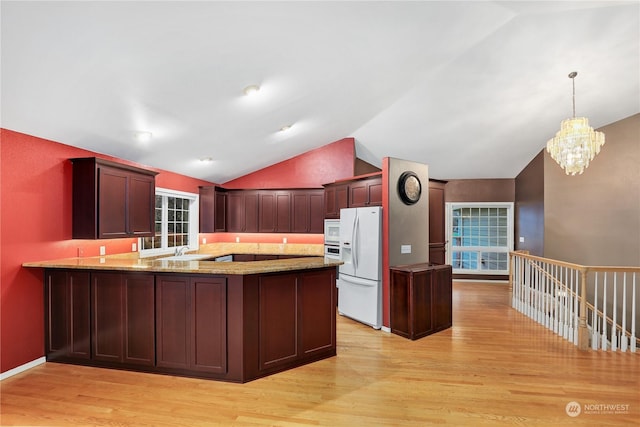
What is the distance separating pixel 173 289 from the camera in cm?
289

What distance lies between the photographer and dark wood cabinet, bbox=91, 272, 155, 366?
116 inches

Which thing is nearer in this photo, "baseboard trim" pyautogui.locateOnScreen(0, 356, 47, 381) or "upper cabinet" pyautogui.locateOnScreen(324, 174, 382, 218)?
"baseboard trim" pyautogui.locateOnScreen(0, 356, 47, 381)

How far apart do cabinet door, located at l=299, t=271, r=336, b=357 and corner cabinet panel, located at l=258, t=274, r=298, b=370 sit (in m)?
0.09

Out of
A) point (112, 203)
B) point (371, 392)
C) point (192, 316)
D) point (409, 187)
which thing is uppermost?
point (409, 187)

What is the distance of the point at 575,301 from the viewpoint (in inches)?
149

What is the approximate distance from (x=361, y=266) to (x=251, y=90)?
2.68m

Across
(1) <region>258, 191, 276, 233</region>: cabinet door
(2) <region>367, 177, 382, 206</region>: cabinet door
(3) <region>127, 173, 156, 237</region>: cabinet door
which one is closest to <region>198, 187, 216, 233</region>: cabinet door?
(1) <region>258, 191, 276, 233</region>: cabinet door

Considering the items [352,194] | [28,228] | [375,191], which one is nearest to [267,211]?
[352,194]

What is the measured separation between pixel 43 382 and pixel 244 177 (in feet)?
14.7

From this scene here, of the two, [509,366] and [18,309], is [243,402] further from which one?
[509,366]

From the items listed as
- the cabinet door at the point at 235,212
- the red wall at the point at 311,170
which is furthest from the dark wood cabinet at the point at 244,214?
the red wall at the point at 311,170

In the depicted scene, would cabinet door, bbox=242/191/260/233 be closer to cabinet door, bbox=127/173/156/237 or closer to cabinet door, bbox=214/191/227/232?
cabinet door, bbox=214/191/227/232

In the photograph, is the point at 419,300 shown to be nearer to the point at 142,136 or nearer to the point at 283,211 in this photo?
the point at 283,211

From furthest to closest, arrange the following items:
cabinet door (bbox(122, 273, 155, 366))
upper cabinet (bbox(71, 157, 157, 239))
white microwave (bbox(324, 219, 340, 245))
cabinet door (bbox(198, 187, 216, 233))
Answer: cabinet door (bbox(198, 187, 216, 233)), white microwave (bbox(324, 219, 340, 245)), upper cabinet (bbox(71, 157, 157, 239)), cabinet door (bbox(122, 273, 155, 366))
